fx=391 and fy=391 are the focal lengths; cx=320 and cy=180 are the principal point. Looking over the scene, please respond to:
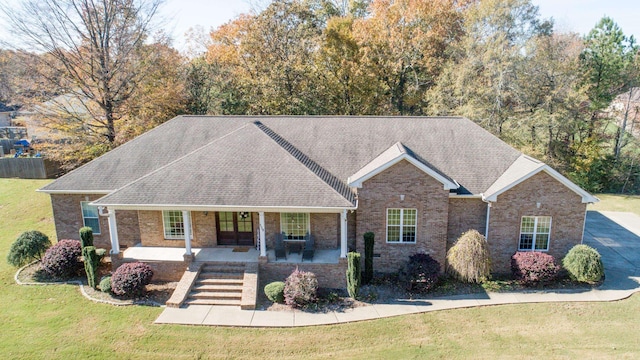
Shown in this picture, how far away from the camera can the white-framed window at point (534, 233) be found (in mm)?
17598

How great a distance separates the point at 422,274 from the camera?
52.6 feet

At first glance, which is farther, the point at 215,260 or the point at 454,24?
the point at 454,24

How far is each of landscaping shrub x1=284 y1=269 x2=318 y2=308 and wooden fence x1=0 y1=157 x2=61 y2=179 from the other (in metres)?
31.4

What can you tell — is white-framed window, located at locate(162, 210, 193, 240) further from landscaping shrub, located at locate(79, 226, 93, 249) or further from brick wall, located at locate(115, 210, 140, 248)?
landscaping shrub, located at locate(79, 226, 93, 249)

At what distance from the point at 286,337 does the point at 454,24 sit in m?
34.9

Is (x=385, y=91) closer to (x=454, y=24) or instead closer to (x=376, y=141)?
(x=454, y=24)

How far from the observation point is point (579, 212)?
57.1 feet

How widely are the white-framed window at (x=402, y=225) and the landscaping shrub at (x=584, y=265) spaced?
664 centimetres

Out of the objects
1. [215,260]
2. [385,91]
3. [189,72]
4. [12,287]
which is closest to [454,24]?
[385,91]

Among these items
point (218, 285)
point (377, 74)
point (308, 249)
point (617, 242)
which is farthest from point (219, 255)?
point (377, 74)

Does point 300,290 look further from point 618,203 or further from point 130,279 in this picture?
point 618,203

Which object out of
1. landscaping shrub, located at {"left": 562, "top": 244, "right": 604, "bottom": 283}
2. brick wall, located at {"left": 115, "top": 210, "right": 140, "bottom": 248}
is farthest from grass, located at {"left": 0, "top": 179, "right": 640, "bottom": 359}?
brick wall, located at {"left": 115, "top": 210, "right": 140, "bottom": 248}

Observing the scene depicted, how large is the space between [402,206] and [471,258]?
3.50 metres

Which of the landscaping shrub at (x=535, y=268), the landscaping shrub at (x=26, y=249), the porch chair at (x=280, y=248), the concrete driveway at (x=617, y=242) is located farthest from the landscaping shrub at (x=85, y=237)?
the concrete driveway at (x=617, y=242)
